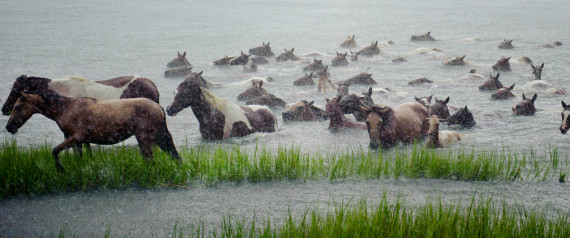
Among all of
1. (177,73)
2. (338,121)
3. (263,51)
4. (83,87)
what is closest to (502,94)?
(338,121)

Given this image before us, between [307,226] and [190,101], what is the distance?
4916mm

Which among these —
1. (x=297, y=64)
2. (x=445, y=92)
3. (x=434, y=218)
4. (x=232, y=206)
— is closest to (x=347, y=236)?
(x=434, y=218)

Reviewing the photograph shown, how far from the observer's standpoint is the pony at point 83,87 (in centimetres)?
832

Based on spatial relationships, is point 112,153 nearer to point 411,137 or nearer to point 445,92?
point 411,137

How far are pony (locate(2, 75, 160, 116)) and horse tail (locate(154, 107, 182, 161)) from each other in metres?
1.97

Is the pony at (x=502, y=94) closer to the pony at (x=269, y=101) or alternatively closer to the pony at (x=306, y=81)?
the pony at (x=306, y=81)

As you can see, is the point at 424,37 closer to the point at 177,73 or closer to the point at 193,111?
the point at 177,73

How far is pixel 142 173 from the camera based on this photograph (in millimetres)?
7164

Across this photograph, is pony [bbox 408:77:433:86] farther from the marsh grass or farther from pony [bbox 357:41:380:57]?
the marsh grass

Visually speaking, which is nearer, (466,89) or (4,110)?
(4,110)

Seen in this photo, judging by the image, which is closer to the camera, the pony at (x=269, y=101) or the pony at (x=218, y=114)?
the pony at (x=218, y=114)

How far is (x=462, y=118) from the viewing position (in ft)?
37.8

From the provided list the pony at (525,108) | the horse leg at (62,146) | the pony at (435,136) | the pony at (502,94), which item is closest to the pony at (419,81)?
the pony at (502,94)

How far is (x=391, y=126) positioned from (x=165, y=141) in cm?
397
